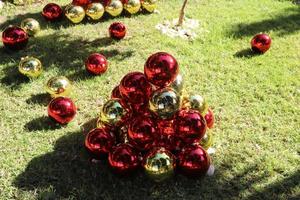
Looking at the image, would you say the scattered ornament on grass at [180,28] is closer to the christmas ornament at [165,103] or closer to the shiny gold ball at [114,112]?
the shiny gold ball at [114,112]

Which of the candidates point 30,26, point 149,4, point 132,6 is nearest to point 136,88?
point 30,26

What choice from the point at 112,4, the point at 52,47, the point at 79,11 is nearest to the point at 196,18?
the point at 112,4

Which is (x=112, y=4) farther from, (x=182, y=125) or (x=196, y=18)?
(x=182, y=125)

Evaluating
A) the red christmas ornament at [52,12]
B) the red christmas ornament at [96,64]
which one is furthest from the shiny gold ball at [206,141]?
the red christmas ornament at [52,12]

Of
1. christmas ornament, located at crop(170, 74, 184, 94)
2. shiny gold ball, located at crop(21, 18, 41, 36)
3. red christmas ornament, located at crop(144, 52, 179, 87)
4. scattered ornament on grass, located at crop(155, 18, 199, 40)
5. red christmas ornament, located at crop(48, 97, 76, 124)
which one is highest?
red christmas ornament, located at crop(144, 52, 179, 87)

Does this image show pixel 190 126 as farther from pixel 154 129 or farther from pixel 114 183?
pixel 114 183

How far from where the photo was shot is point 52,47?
22.8 ft

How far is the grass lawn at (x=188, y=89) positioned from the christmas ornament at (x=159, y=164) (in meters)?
0.19

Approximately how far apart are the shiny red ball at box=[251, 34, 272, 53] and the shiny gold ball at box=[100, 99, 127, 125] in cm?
320

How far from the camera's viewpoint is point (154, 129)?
4.41 m

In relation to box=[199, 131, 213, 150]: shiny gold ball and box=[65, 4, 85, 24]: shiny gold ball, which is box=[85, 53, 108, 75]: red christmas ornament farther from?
box=[199, 131, 213, 150]: shiny gold ball

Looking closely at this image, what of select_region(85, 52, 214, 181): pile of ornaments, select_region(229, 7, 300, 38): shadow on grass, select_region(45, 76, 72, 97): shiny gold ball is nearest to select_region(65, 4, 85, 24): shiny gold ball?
select_region(45, 76, 72, 97): shiny gold ball

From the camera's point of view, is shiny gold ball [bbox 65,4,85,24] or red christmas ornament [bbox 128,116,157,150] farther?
shiny gold ball [bbox 65,4,85,24]

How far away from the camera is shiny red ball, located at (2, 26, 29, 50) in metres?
6.57
